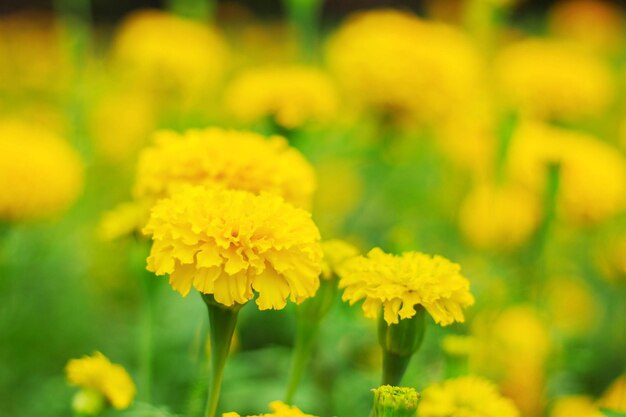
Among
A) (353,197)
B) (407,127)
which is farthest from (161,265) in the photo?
(353,197)

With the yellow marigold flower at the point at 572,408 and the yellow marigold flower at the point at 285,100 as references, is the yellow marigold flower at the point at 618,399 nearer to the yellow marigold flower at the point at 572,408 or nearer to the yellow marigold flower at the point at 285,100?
the yellow marigold flower at the point at 572,408

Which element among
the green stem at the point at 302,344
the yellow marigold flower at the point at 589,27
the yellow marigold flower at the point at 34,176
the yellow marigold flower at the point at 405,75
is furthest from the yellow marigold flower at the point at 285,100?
the yellow marigold flower at the point at 589,27

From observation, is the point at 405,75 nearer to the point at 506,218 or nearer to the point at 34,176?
the point at 506,218

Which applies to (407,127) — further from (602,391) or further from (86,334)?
(86,334)

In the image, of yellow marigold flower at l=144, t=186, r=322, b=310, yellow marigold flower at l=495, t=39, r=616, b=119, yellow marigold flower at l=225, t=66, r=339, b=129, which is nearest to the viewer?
yellow marigold flower at l=144, t=186, r=322, b=310

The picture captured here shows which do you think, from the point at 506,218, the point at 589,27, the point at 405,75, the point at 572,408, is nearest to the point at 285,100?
the point at 405,75

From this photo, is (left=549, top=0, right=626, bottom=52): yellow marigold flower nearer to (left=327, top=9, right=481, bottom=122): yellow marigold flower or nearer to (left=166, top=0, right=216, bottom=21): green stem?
(left=327, top=9, right=481, bottom=122): yellow marigold flower

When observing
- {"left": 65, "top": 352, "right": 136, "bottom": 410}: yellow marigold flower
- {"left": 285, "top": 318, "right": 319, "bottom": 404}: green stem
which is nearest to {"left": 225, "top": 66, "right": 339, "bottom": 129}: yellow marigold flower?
{"left": 285, "top": 318, "right": 319, "bottom": 404}: green stem
